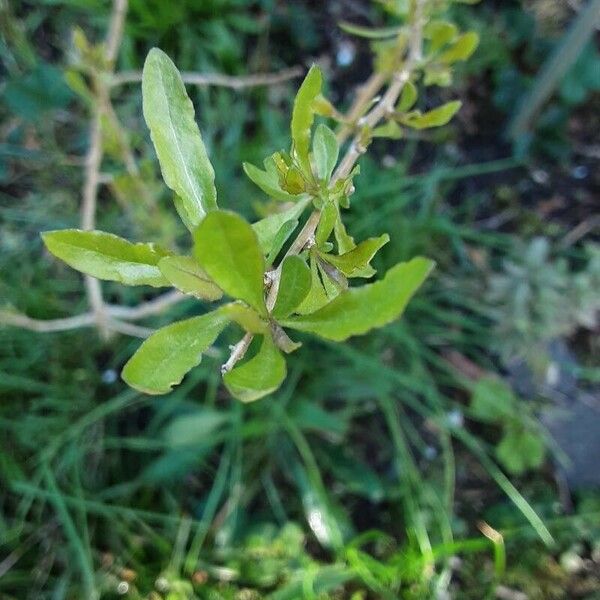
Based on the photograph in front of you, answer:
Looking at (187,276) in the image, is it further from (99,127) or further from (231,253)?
(99,127)

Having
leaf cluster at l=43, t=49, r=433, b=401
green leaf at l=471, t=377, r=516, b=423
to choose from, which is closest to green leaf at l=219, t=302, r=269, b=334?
leaf cluster at l=43, t=49, r=433, b=401

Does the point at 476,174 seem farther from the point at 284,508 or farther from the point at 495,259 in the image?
the point at 284,508

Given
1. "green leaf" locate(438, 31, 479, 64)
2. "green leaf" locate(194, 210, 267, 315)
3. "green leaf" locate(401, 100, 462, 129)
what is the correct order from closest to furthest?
"green leaf" locate(194, 210, 267, 315) < "green leaf" locate(401, 100, 462, 129) < "green leaf" locate(438, 31, 479, 64)

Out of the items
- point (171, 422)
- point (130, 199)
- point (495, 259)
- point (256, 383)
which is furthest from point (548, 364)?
point (256, 383)

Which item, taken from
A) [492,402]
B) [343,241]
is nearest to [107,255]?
[343,241]

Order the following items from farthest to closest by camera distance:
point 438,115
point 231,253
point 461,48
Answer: point 461,48, point 438,115, point 231,253

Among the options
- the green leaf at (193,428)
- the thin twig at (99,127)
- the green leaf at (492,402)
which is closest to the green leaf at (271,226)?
the thin twig at (99,127)

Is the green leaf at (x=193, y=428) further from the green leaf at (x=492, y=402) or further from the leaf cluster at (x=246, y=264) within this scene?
the leaf cluster at (x=246, y=264)

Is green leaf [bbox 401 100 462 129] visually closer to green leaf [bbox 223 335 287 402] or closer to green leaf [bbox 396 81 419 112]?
green leaf [bbox 396 81 419 112]
